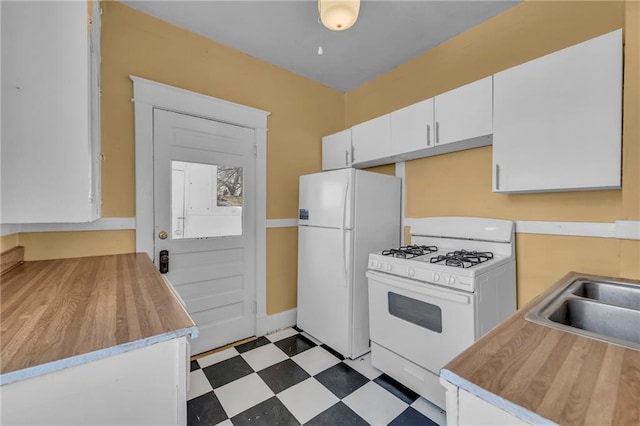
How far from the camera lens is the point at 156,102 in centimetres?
207

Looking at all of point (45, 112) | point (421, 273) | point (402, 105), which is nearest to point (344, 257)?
point (421, 273)

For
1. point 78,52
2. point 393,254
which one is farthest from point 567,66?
point 78,52

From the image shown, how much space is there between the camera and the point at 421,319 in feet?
5.75

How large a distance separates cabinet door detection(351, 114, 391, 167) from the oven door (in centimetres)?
109

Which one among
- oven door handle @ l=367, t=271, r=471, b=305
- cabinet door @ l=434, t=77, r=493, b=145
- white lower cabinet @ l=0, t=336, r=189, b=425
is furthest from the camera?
cabinet door @ l=434, t=77, r=493, b=145

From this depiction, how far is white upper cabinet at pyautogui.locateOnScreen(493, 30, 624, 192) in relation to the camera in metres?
1.35

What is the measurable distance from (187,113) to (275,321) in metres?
2.08

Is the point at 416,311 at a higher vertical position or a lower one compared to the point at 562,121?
lower

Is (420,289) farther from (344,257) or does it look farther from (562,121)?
(562,121)

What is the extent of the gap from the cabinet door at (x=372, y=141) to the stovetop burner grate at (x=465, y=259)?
39.4 inches

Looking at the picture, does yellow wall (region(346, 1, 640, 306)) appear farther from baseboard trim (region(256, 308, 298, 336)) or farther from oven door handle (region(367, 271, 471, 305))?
baseboard trim (region(256, 308, 298, 336))

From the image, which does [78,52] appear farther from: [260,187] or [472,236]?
[472,236]

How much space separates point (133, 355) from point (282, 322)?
215 centimetres

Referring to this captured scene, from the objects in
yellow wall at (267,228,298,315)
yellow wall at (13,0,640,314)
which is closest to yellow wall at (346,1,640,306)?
yellow wall at (13,0,640,314)
